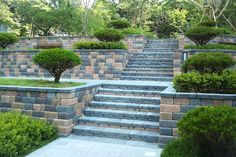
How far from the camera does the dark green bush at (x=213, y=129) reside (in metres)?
4.33

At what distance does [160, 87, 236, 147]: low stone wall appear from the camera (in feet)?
18.9

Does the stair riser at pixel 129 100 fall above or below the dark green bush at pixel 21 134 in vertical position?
above

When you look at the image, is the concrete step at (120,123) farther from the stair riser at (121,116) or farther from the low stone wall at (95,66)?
the low stone wall at (95,66)

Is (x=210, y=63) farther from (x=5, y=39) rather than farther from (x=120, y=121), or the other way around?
(x=5, y=39)

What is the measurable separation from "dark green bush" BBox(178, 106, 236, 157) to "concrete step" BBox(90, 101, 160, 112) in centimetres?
242

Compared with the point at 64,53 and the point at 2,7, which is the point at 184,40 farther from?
the point at 2,7

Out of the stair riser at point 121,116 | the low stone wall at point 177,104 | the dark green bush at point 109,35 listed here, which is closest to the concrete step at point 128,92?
the stair riser at point 121,116

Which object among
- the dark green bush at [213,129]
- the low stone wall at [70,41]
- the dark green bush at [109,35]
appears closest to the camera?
the dark green bush at [213,129]

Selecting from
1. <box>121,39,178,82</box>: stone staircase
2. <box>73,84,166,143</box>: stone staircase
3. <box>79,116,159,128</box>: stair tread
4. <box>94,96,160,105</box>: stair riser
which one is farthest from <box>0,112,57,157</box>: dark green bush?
<box>121,39,178,82</box>: stone staircase

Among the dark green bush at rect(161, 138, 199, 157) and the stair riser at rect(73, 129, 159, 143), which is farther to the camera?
the stair riser at rect(73, 129, 159, 143)

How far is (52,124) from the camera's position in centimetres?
664

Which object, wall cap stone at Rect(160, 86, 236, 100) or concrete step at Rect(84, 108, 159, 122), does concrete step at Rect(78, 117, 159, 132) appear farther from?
wall cap stone at Rect(160, 86, 236, 100)

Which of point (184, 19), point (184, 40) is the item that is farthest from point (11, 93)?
point (184, 19)

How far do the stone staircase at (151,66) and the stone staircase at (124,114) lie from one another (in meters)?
2.60
